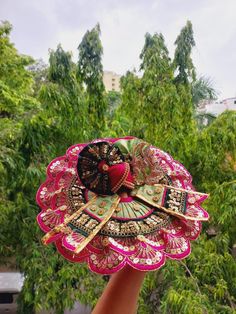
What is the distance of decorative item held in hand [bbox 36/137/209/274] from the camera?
131 cm

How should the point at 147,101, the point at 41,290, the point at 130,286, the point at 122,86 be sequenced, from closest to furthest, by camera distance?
the point at 130,286
the point at 41,290
the point at 147,101
the point at 122,86

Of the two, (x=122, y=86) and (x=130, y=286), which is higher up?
(x=122, y=86)

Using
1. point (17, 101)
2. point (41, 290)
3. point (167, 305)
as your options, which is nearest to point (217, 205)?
point (167, 305)

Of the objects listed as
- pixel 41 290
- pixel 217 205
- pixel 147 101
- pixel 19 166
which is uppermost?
pixel 147 101

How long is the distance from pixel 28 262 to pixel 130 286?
5.71ft

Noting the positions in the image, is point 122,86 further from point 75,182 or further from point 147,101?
point 75,182

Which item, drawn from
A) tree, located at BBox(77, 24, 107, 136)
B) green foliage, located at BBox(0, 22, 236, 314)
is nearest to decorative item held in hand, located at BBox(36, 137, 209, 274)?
green foliage, located at BBox(0, 22, 236, 314)

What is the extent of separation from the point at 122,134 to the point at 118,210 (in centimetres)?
177

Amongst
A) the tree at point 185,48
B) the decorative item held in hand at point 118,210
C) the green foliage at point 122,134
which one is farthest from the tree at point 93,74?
the decorative item held in hand at point 118,210

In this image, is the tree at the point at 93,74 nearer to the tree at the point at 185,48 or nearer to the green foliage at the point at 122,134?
the green foliage at the point at 122,134

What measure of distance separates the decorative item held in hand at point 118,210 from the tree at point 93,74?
1439 millimetres

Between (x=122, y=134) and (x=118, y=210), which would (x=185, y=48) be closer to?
(x=122, y=134)

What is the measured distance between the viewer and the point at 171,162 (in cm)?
183

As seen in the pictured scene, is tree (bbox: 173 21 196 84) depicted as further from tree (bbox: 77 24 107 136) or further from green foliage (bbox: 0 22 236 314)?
tree (bbox: 77 24 107 136)
